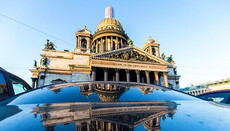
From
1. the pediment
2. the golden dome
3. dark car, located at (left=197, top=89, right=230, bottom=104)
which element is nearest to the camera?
dark car, located at (left=197, top=89, right=230, bottom=104)

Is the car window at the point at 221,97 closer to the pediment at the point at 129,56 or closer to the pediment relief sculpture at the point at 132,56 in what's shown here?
the pediment at the point at 129,56

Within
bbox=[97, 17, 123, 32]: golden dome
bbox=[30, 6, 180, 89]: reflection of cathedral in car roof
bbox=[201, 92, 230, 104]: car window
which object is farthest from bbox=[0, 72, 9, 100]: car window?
bbox=[97, 17, 123, 32]: golden dome

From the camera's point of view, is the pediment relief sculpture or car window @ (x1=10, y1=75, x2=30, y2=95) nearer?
car window @ (x1=10, y1=75, x2=30, y2=95)

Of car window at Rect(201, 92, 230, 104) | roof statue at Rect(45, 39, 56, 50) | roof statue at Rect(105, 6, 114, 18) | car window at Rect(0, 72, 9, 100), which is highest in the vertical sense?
roof statue at Rect(105, 6, 114, 18)

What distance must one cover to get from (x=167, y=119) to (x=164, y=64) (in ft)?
72.0

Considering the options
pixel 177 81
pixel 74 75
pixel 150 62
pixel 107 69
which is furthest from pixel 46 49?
pixel 177 81

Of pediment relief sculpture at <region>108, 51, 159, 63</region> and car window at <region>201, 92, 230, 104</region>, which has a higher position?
pediment relief sculpture at <region>108, 51, 159, 63</region>

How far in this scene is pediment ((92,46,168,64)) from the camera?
18641 mm

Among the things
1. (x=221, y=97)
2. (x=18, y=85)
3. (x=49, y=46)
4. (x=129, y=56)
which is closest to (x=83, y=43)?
(x=49, y=46)

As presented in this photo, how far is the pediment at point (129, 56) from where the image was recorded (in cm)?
1864

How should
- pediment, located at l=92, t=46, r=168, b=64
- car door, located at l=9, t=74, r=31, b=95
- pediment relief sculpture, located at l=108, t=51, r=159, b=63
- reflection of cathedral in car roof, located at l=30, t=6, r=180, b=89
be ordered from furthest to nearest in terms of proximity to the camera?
pediment relief sculpture, located at l=108, t=51, r=159, b=63, pediment, located at l=92, t=46, r=168, b=64, reflection of cathedral in car roof, located at l=30, t=6, r=180, b=89, car door, located at l=9, t=74, r=31, b=95

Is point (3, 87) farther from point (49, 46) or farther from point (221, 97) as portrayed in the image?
point (49, 46)

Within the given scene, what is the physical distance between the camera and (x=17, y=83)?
5.04 meters

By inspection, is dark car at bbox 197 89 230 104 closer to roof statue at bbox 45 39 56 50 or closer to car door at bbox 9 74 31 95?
car door at bbox 9 74 31 95
